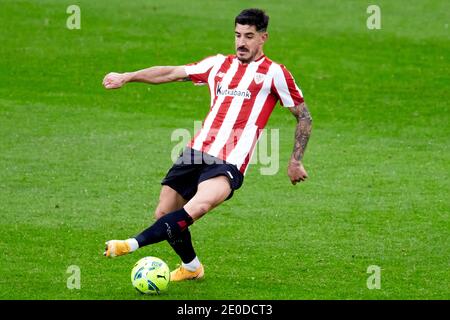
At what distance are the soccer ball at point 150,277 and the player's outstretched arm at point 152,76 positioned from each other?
5.65 feet

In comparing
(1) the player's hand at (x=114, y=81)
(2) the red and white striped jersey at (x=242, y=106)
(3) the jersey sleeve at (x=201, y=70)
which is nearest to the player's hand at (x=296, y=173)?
(2) the red and white striped jersey at (x=242, y=106)

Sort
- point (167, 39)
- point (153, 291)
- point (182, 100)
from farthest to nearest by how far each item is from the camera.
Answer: point (167, 39)
point (182, 100)
point (153, 291)

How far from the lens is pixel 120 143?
17344mm

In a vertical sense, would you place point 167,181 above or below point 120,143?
above

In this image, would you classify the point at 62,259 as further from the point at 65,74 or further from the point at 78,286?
the point at 65,74

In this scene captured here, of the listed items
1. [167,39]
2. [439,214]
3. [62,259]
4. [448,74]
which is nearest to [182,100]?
[167,39]

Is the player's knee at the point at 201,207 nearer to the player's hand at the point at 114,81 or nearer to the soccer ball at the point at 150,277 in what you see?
the soccer ball at the point at 150,277

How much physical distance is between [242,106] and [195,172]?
2.48 ft

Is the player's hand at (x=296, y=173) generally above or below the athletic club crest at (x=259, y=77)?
below

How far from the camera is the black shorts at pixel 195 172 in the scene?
9.73 m

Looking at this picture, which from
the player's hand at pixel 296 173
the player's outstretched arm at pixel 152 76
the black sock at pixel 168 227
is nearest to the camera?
the black sock at pixel 168 227

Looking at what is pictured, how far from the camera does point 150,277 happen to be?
9789 mm

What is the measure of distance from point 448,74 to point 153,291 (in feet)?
47.7

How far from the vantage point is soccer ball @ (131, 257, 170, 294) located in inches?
385
